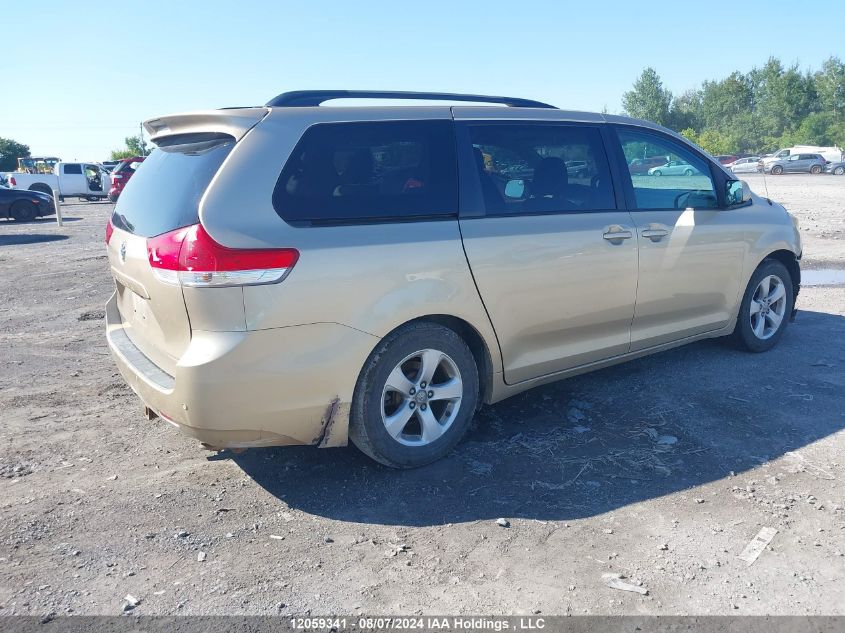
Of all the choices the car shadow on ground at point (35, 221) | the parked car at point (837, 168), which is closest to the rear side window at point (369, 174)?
the car shadow on ground at point (35, 221)

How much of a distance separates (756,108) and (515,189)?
109 metres

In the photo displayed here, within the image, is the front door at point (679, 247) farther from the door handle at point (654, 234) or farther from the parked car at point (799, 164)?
the parked car at point (799, 164)

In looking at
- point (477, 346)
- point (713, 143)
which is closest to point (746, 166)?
point (713, 143)

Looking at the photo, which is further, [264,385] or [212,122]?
[212,122]

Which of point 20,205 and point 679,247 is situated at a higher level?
point 20,205

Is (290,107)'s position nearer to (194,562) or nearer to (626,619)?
(194,562)

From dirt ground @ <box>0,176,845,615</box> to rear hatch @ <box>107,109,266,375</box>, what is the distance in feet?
2.71

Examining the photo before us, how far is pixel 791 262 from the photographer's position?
20.5 feet

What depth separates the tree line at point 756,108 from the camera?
262ft

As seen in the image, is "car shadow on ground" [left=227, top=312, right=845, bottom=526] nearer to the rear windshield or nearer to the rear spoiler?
the rear windshield

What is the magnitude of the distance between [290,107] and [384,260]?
37.8 inches

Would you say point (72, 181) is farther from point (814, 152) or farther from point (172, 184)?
point (814, 152)

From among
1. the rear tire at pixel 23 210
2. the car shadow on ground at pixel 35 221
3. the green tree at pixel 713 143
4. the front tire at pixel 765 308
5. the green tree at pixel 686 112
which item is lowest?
the front tire at pixel 765 308

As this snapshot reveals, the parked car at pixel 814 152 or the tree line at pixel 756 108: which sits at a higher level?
the tree line at pixel 756 108
